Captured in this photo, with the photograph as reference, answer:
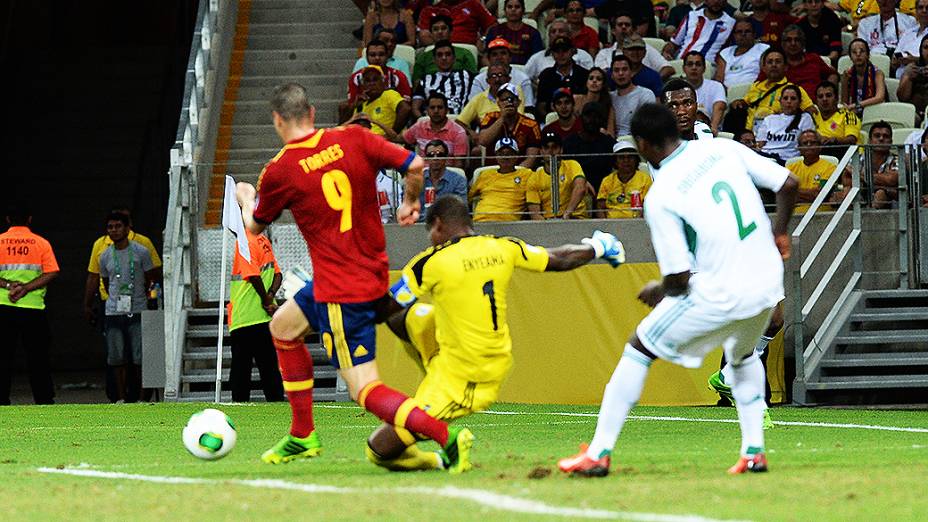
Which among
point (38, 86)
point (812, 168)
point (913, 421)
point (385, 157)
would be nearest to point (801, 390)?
point (812, 168)

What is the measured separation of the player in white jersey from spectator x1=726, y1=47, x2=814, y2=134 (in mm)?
11006

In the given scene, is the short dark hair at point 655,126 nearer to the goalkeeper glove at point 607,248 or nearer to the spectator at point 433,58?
the goalkeeper glove at point 607,248

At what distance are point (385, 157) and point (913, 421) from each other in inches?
249

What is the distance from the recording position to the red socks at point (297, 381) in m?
9.18

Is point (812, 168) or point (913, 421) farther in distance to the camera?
point (812, 168)

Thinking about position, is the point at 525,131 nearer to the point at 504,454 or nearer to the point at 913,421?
the point at 913,421

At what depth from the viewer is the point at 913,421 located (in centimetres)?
1304

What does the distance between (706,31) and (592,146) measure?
3.57 metres

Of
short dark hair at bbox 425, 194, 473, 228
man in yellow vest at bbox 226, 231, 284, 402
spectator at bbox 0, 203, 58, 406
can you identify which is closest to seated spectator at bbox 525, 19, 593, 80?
man in yellow vest at bbox 226, 231, 284, 402

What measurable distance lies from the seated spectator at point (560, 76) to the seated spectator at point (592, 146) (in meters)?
1.13

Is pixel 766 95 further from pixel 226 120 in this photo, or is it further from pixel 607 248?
pixel 607 248

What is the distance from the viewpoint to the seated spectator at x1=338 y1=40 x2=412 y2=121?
20.4m

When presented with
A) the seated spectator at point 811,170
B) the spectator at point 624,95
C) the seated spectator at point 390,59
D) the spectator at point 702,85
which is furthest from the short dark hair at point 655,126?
the seated spectator at point 390,59

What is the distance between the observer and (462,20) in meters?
21.6
